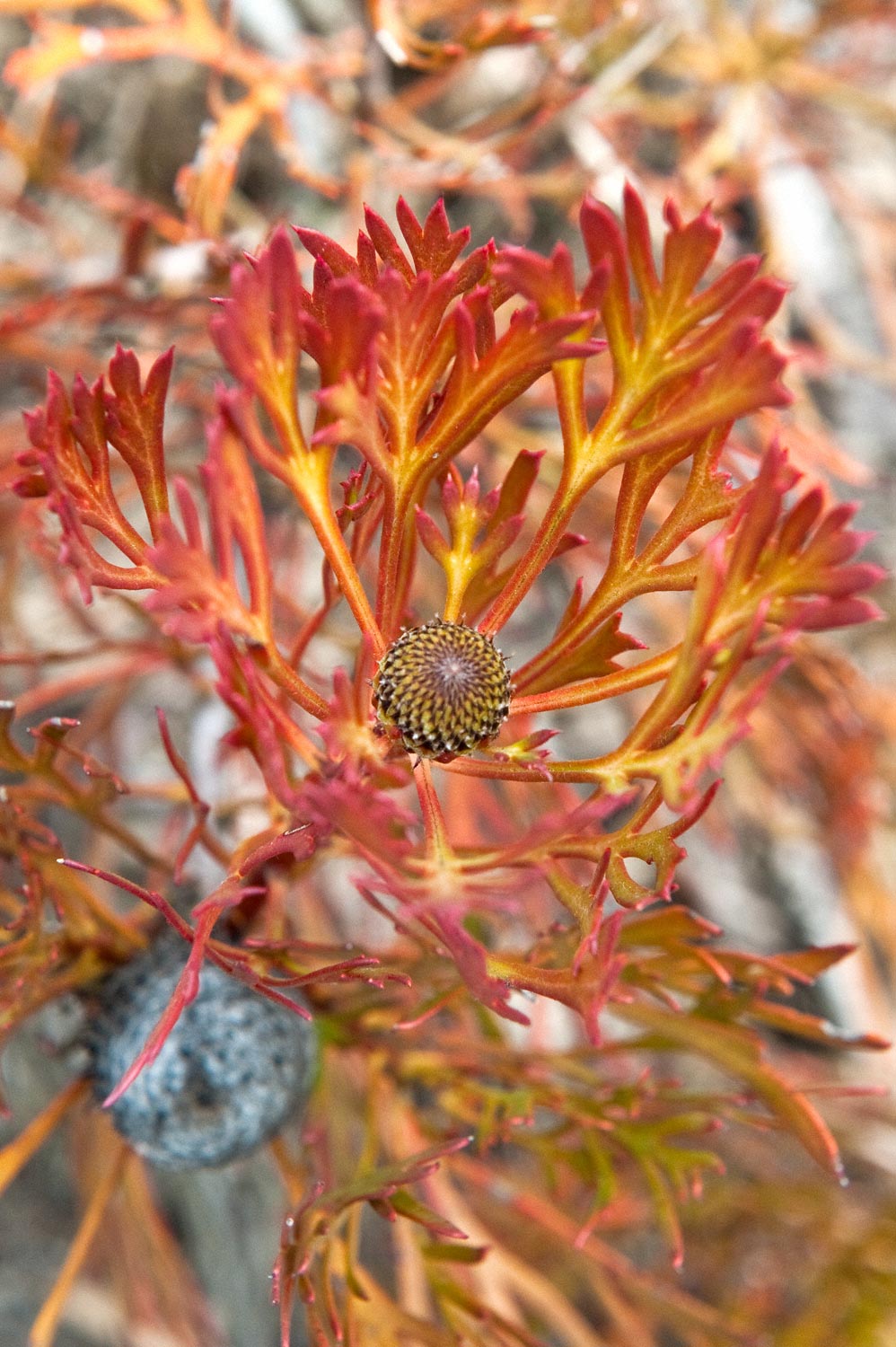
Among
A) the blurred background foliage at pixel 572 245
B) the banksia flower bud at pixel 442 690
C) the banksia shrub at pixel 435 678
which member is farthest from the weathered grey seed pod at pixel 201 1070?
the blurred background foliage at pixel 572 245

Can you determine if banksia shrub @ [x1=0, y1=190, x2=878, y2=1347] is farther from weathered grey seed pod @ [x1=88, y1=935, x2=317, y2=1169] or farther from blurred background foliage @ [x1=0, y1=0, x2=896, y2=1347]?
blurred background foliage @ [x1=0, y1=0, x2=896, y2=1347]

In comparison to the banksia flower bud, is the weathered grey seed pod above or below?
below

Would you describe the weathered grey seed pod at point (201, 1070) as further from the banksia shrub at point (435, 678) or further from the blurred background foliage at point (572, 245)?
the blurred background foliage at point (572, 245)

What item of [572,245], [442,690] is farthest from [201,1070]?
[572,245]

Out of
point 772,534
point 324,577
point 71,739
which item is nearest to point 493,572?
point 324,577

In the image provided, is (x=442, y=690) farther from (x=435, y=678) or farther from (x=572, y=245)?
(x=572, y=245)

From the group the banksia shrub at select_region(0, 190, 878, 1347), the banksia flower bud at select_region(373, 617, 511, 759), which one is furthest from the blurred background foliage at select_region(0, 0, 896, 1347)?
the banksia flower bud at select_region(373, 617, 511, 759)
